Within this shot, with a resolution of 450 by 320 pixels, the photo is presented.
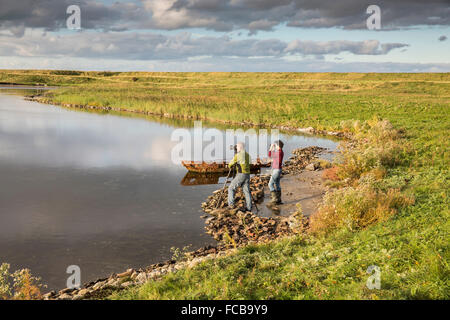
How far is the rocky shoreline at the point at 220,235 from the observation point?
27.1 feet

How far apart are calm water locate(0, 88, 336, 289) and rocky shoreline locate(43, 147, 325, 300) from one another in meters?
0.51

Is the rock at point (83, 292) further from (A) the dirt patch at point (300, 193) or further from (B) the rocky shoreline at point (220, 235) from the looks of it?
(A) the dirt patch at point (300, 193)

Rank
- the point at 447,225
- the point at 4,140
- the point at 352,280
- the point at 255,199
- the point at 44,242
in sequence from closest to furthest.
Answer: the point at 352,280, the point at 447,225, the point at 44,242, the point at 255,199, the point at 4,140

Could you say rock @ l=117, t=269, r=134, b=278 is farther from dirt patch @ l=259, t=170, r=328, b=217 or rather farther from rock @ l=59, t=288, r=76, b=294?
dirt patch @ l=259, t=170, r=328, b=217

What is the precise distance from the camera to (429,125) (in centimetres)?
3006

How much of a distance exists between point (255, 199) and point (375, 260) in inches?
326

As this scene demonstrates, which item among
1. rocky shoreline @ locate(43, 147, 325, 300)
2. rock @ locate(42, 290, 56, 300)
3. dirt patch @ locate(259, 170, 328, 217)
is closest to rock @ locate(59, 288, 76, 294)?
rocky shoreline @ locate(43, 147, 325, 300)

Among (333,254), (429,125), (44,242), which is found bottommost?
(44,242)

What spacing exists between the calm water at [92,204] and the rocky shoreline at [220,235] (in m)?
0.51

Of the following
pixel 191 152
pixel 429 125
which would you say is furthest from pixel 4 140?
pixel 429 125

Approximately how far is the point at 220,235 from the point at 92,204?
235 inches

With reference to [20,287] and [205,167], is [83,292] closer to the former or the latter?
[20,287]

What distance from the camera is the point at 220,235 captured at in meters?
12.0
